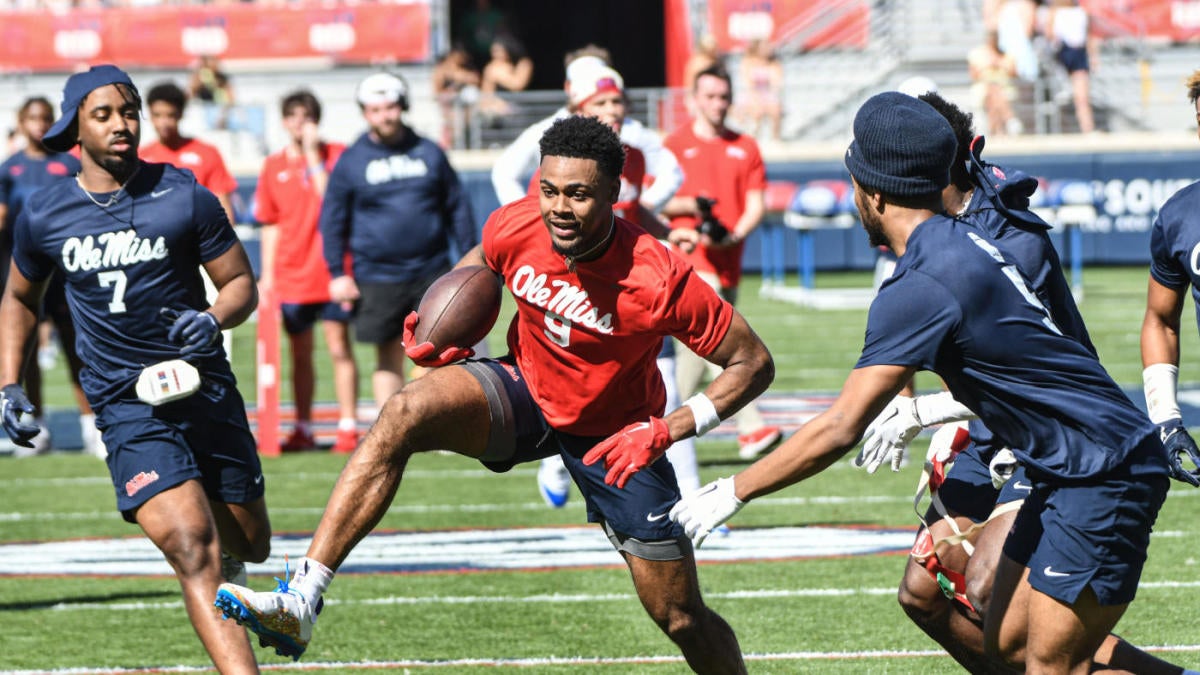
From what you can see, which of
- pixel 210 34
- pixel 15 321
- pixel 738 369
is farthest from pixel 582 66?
pixel 210 34

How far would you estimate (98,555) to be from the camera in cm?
883

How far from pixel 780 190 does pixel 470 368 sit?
21144mm

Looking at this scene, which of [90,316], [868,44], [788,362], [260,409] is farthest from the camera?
[868,44]

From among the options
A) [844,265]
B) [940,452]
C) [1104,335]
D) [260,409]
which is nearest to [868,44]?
[844,265]

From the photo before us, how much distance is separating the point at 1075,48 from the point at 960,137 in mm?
22076

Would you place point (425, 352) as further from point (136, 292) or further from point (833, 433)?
point (833, 433)

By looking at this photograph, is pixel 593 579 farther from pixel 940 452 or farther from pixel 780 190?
pixel 780 190

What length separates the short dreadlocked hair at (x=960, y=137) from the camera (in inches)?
203

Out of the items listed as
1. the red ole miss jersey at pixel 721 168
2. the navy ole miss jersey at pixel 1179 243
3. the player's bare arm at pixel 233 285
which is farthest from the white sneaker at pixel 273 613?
the red ole miss jersey at pixel 721 168

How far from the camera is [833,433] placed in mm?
4227

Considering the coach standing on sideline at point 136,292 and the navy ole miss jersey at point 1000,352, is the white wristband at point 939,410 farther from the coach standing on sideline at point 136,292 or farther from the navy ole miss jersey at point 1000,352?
the coach standing on sideline at point 136,292

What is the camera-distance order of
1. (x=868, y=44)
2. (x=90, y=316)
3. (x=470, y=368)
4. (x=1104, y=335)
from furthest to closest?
(x=868, y=44), (x=1104, y=335), (x=90, y=316), (x=470, y=368)

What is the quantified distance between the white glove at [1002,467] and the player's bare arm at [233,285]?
2.48 meters

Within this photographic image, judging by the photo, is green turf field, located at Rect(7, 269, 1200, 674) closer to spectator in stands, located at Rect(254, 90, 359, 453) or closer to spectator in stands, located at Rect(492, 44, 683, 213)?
Answer: spectator in stands, located at Rect(254, 90, 359, 453)
